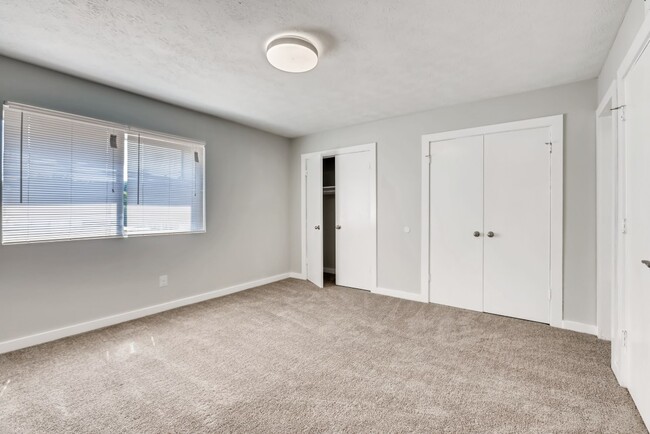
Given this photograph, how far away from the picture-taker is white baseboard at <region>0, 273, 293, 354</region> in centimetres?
256

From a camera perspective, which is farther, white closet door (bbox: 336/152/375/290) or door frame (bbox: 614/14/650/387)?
white closet door (bbox: 336/152/375/290)

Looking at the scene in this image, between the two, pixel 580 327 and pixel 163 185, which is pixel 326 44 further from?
pixel 580 327

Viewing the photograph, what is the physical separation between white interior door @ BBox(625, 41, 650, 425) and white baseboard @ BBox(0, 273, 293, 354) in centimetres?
414

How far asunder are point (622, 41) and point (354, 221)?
3263 mm

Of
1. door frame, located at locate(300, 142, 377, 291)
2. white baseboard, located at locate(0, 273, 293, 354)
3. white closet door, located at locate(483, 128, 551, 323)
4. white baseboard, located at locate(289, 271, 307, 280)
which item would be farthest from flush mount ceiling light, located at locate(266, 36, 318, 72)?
white baseboard, located at locate(289, 271, 307, 280)

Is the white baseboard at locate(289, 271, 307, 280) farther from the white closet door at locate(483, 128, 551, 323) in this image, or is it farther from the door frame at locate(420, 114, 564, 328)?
the door frame at locate(420, 114, 564, 328)

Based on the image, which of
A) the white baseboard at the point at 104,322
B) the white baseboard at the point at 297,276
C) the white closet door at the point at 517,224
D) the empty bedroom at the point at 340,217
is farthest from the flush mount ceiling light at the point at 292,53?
the white baseboard at the point at 297,276

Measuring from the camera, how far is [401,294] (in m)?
4.06

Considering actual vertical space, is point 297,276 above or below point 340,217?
below

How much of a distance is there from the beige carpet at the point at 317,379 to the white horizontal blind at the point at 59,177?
1074mm

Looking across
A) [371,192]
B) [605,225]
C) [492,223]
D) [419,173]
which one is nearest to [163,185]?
[371,192]

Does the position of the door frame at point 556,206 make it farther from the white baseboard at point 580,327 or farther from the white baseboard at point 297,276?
the white baseboard at point 297,276

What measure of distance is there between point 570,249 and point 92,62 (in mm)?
4867

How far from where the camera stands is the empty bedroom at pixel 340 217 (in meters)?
1.84
